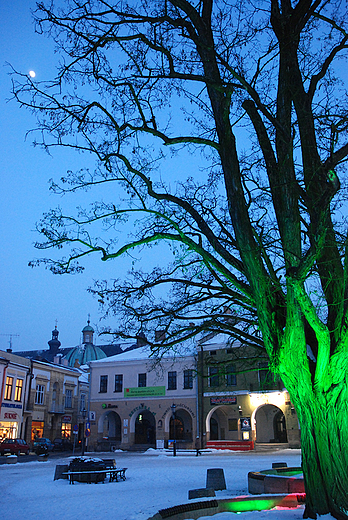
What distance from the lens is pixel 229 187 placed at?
7.76 meters

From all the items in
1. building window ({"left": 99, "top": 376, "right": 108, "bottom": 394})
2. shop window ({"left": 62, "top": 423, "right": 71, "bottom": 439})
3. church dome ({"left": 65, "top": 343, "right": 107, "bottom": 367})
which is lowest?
shop window ({"left": 62, "top": 423, "right": 71, "bottom": 439})

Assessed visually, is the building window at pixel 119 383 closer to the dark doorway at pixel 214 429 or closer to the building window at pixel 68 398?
the dark doorway at pixel 214 429

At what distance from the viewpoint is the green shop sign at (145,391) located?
1460 inches

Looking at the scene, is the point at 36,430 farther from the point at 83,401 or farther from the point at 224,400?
the point at 224,400

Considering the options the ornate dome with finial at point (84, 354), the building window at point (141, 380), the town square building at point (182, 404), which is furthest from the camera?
the ornate dome with finial at point (84, 354)

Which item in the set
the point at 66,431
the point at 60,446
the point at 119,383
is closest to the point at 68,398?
the point at 66,431

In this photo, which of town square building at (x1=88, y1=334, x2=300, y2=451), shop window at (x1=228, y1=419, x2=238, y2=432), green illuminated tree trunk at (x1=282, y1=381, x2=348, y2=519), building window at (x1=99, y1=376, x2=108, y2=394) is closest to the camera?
green illuminated tree trunk at (x1=282, y1=381, x2=348, y2=519)

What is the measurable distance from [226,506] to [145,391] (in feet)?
100

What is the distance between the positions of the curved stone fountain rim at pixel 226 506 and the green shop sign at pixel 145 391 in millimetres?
29522

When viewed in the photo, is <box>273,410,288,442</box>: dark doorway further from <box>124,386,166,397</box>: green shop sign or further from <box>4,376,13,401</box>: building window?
<box>4,376,13,401</box>: building window

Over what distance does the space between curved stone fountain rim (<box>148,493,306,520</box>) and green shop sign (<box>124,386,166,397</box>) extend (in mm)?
29522

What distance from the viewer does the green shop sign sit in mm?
37078

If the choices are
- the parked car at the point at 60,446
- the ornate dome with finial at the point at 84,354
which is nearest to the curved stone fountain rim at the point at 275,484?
the parked car at the point at 60,446

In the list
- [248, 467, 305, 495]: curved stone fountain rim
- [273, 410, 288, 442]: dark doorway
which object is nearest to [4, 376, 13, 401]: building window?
[273, 410, 288, 442]: dark doorway
